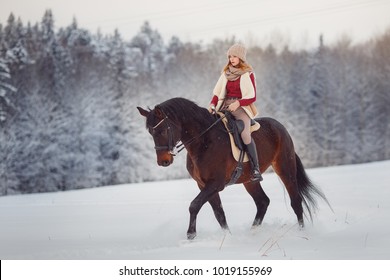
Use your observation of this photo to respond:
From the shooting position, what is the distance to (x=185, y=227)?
6.78 metres

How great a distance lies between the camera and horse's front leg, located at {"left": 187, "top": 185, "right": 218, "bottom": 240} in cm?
514

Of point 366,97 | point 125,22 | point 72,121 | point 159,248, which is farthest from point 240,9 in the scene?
point 72,121

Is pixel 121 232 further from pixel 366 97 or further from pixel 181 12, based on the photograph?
pixel 366 97

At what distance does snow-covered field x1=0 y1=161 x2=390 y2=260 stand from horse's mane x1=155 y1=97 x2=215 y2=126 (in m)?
1.34

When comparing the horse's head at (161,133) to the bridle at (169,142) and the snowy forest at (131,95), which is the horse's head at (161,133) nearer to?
the bridle at (169,142)

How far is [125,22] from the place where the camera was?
908cm

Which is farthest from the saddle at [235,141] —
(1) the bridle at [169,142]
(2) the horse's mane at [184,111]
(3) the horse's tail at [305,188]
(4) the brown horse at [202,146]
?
(3) the horse's tail at [305,188]

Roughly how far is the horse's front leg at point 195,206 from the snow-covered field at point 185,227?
125mm

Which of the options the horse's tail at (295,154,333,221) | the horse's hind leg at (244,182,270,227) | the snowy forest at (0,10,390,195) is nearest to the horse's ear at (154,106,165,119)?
the horse's hind leg at (244,182,270,227)

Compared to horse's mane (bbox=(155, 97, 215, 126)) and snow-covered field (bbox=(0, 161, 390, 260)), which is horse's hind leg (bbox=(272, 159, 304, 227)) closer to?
snow-covered field (bbox=(0, 161, 390, 260))

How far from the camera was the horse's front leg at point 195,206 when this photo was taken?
5.14m

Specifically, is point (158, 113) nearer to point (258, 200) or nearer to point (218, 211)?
point (218, 211)

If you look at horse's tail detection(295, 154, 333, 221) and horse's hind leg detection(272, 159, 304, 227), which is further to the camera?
horse's tail detection(295, 154, 333, 221)
